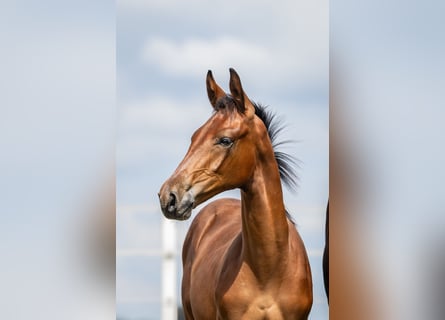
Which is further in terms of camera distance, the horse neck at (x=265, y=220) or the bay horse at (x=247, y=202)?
the horse neck at (x=265, y=220)

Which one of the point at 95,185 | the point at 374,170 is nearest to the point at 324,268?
the point at 374,170

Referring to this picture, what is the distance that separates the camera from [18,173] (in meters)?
2.17

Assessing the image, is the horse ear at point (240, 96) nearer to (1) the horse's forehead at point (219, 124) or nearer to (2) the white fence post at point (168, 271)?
(1) the horse's forehead at point (219, 124)

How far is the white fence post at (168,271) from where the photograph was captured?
9.10 feet

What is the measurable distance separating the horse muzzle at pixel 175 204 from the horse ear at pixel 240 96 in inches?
14.4

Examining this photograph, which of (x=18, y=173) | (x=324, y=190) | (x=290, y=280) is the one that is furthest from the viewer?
(x=324, y=190)

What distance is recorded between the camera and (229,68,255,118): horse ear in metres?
2.23

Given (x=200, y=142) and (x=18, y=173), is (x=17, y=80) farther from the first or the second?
(x=200, y=142)

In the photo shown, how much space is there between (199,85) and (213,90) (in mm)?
206

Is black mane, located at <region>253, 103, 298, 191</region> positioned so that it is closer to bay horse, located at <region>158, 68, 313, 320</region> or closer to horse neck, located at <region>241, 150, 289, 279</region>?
bay horse, located at <region>158, 68, 313, 320</region>

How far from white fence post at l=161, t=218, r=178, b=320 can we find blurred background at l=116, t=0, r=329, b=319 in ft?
0.59

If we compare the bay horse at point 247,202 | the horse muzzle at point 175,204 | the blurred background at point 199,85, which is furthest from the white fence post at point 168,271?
the horse muzzle at point 175,204

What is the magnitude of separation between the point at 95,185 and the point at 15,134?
0.31 metres

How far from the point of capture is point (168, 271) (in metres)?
2.79
